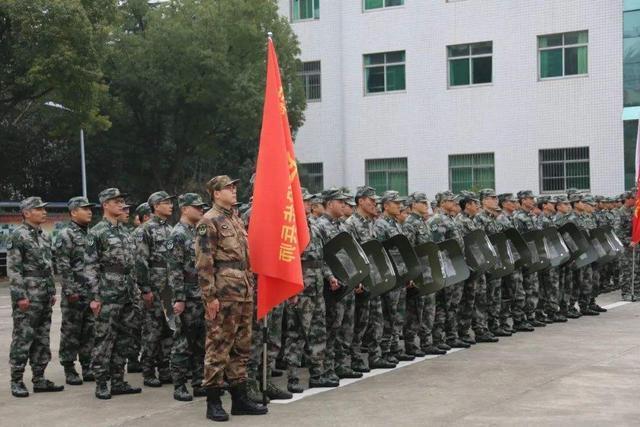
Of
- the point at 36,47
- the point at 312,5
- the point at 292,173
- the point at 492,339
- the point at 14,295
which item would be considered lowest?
the point at 492,339

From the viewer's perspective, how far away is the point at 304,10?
37562mm

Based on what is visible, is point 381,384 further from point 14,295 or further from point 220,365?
point 14,295

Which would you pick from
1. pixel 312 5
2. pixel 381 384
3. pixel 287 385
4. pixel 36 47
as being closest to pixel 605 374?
pixel 381 384

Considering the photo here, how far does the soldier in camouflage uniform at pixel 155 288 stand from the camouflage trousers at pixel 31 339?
1.00 meters

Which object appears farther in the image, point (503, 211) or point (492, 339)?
point (503, 211)

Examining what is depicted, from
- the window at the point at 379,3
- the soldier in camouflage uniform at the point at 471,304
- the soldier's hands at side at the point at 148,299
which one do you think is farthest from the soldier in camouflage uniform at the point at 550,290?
the window at the point at 379,3

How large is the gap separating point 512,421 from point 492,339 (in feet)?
16.0

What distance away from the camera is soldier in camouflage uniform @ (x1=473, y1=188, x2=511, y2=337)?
41.8 ft

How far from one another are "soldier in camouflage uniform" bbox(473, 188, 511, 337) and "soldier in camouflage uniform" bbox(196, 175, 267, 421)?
508cm

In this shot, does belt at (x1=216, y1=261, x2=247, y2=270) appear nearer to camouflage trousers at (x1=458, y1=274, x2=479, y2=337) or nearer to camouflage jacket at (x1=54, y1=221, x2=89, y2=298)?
camouflage jacket at (x1=54, y1=221, x2=89, y2=298)

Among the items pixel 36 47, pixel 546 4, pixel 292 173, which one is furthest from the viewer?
pixel 546 4

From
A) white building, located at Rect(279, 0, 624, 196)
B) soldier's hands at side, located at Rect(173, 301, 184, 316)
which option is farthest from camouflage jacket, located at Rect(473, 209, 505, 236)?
white building, located at Rect(279, 0, 624, 196)

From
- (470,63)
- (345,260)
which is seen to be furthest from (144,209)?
(470,63)

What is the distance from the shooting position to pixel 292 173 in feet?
28.0
